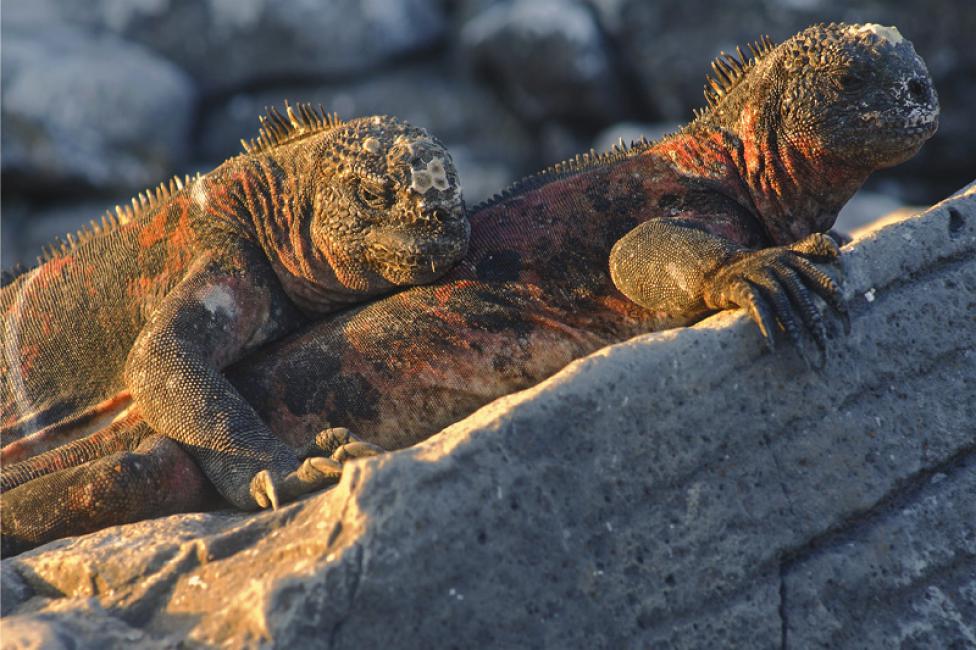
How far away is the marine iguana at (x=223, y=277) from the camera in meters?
3.22

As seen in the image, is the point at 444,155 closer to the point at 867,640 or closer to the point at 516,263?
the point at 516,263

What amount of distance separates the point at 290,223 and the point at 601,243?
0.99m

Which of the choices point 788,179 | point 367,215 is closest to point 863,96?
point 788,179

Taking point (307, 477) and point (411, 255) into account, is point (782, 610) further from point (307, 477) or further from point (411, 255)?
point (411, 255)

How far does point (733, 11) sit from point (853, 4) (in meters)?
1.07

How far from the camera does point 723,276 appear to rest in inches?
115

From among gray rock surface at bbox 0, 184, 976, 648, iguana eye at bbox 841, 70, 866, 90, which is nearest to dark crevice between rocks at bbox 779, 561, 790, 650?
gray rock surface at bbox 0, 184, 976, 648

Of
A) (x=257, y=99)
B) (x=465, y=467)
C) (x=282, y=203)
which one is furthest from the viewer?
(x=257, y=99)

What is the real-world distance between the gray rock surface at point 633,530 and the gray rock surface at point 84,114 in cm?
863

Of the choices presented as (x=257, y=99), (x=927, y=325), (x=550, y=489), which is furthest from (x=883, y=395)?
(x=257, y=99)

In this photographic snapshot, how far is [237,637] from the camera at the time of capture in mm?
2191

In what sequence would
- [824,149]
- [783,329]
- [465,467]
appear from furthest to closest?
[824,149]
[783,329]
[465,467]

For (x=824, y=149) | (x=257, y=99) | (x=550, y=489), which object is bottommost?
(x=550, y=489)

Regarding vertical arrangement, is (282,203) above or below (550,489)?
above
